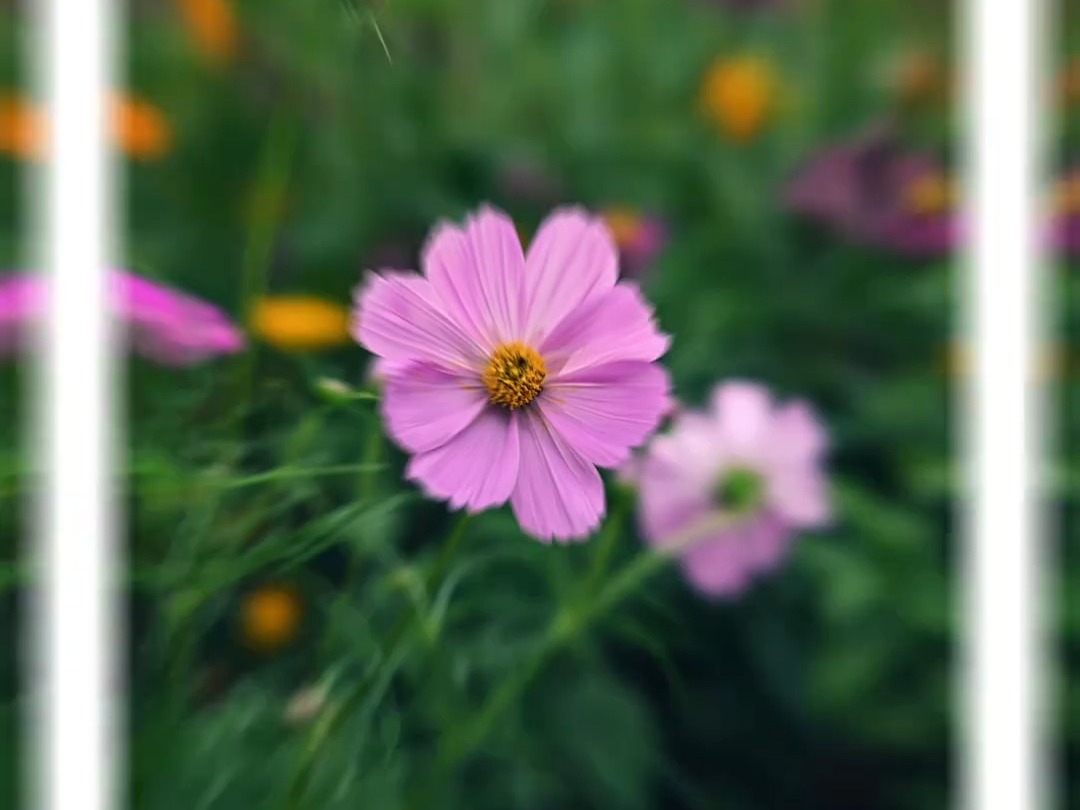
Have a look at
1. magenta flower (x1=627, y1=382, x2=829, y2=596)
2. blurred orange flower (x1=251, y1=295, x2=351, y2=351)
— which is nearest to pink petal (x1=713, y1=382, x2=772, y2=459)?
magenta flower (x1=627, y1=382, x2=829, y2=596)

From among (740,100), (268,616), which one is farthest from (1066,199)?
(268,616)

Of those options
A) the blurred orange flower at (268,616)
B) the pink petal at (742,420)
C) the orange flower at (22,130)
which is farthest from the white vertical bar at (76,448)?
the pink petal at (742,420)

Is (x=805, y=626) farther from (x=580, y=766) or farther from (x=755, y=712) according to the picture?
(x=580, y=766)

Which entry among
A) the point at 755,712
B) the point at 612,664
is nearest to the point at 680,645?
the point at 612,664

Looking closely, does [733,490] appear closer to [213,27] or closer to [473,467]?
[473,467]

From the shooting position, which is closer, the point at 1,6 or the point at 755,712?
the point at 755,712

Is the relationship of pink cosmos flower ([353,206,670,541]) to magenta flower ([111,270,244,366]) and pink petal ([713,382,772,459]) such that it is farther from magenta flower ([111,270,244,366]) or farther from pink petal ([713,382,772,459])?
pink petal ([713,382,772,459])

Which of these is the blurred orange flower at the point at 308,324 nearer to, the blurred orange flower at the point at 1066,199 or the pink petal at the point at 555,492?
the pink petal at the point at 555,492
